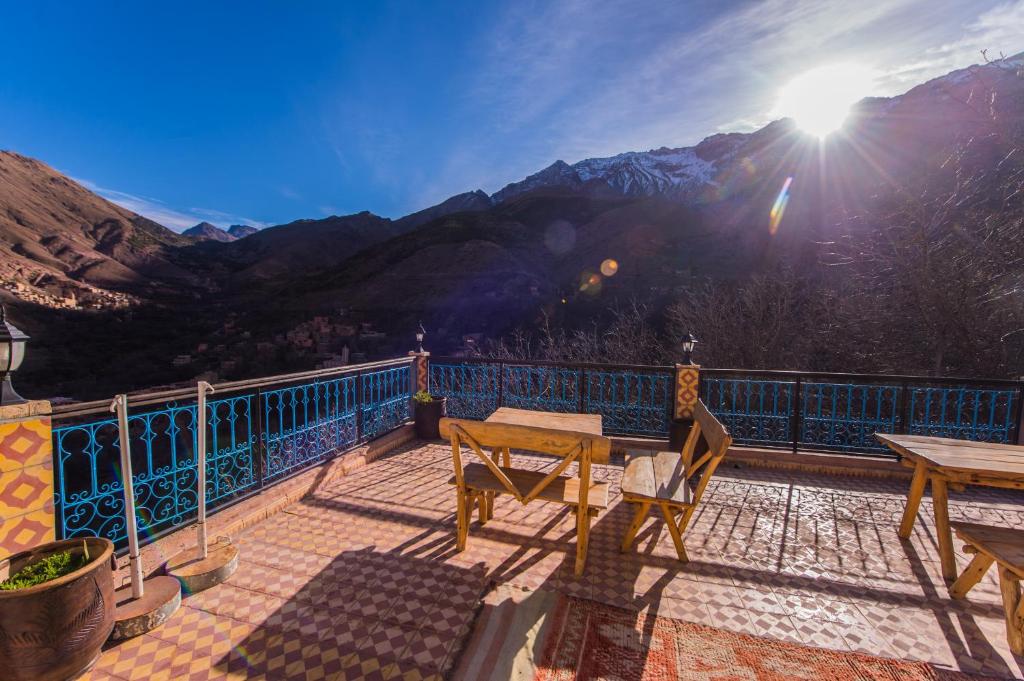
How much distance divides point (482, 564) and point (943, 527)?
297cm

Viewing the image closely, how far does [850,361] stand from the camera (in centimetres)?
883

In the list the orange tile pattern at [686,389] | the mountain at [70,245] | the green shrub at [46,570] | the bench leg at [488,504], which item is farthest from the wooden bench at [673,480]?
the mountain at [70,245]

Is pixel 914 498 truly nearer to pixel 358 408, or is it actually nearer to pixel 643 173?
pixel 358 408

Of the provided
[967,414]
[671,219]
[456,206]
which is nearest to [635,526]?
[967,414]

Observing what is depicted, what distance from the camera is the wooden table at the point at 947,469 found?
8.24 ft

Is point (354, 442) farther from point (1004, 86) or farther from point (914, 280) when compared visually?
point (1004, 86)

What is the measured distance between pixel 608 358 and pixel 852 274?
5.61m

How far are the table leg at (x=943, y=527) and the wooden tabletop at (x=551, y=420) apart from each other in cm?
215

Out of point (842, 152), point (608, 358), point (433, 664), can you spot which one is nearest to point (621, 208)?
point (842, 152)

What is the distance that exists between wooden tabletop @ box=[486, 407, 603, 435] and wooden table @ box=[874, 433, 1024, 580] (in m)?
2.11

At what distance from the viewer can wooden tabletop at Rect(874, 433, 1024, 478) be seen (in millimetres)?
2502

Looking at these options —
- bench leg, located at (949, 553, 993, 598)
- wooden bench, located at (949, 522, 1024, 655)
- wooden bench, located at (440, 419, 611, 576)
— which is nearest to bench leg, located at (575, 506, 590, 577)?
wooden bench, located at (440, 419, 611, 576)

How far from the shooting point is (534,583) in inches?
99.7

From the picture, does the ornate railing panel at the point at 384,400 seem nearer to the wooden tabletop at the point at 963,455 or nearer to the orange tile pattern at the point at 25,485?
the orange tile pattern at the point at 25,485
